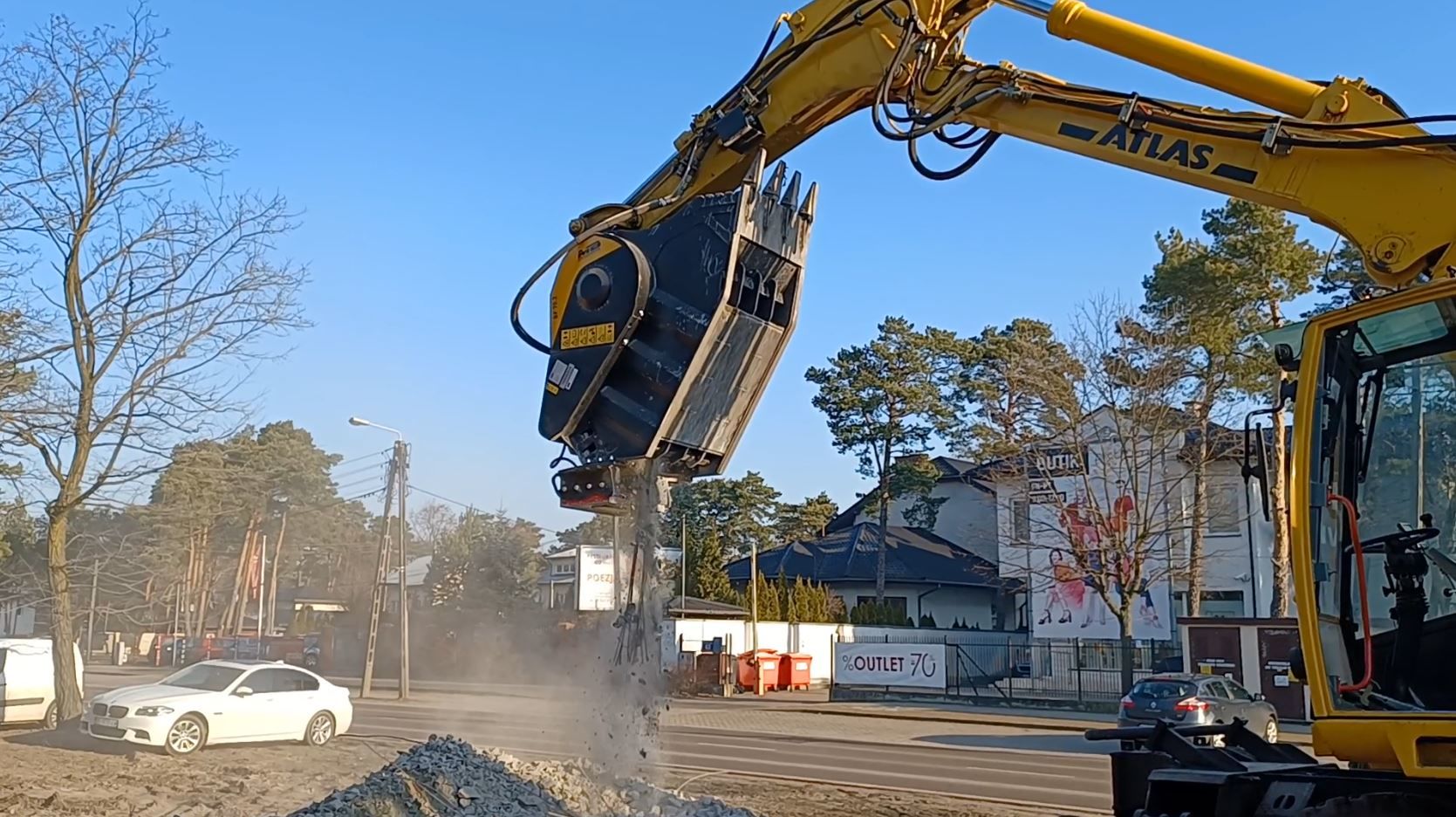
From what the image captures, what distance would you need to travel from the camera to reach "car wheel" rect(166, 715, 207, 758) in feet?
59.1

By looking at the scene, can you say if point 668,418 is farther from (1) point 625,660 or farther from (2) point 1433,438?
(2) point 1433,438

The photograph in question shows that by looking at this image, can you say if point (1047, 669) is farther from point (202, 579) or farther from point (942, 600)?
point (202, 579)

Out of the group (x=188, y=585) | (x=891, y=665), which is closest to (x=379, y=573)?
(x=891, y=665)

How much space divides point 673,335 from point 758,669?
31.6 m

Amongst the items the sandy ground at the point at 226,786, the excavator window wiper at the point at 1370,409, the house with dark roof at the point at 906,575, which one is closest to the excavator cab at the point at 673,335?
the excavator window wiper at the point at 1370,409

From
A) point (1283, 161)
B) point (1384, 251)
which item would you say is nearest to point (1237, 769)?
point (1384, 251)

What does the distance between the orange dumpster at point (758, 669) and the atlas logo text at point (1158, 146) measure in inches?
1261

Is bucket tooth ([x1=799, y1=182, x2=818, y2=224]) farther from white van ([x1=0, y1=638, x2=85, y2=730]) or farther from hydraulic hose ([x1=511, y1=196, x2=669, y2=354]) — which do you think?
white van ([x1=0, y1=638, x2=85, y2=730])

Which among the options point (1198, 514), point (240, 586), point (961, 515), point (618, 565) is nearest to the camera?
point (618, 565)

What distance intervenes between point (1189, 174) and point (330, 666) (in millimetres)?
49363

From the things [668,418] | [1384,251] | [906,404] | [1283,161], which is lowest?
[668,418]

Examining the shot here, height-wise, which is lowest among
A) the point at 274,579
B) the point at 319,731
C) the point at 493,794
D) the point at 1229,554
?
the point at 319,731

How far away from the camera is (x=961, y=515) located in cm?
6119

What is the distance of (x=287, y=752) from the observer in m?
18.7
